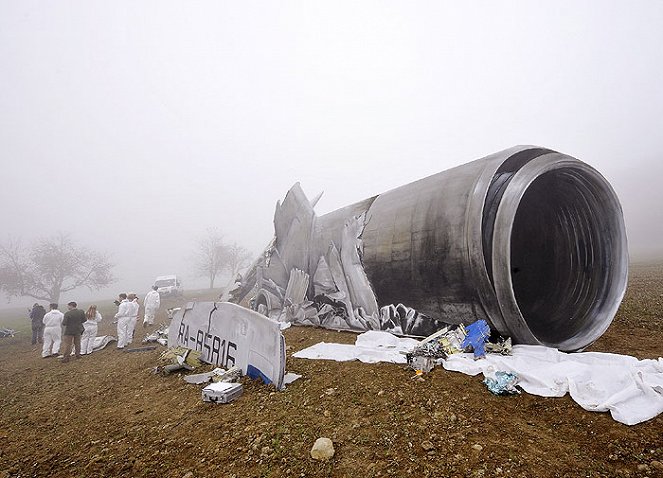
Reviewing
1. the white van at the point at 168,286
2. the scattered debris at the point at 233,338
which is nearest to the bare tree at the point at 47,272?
the white van at the point at 168,286

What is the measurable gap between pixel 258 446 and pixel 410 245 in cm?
500

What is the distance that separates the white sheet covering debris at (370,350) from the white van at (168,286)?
101 ft

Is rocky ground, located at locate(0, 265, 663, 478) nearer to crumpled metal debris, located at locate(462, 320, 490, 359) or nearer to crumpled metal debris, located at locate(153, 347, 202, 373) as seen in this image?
crumpled metal debris, located at locate(153, 347, 202, 373)

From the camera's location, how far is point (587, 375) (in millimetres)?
4512

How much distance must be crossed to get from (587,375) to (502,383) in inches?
47.9

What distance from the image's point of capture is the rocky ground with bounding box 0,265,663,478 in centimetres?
301

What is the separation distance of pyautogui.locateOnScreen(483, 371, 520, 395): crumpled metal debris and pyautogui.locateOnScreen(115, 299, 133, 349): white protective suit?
12.1m

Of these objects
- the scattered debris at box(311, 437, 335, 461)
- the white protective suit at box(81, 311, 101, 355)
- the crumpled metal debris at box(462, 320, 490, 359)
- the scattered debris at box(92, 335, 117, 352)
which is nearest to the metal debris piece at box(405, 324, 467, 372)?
the crumpled metal debris at box(462, 320, 490, 359)

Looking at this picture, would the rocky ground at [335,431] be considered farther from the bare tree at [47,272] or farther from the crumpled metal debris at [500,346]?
the bare tree at [47,272]

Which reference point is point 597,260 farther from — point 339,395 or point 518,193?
point 339,395

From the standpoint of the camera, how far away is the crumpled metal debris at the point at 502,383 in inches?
175

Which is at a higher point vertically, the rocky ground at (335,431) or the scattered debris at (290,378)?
the rocky ground at (335,431)

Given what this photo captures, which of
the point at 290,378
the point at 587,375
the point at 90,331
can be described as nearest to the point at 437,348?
the point at 587,375

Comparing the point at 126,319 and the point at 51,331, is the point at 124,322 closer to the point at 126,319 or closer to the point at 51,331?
the point at 126,319
